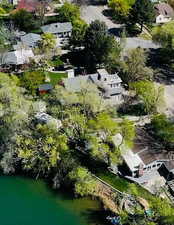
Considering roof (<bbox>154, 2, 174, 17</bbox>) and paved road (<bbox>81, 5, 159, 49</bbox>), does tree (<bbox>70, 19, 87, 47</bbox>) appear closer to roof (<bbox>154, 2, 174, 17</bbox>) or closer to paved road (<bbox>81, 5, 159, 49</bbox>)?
paved road (<bbox>81, 5, 159, 49</bbox>)

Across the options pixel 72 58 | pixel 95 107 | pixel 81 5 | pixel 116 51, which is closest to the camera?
pixel 95 107

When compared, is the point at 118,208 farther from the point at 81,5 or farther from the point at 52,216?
the point at 81,5

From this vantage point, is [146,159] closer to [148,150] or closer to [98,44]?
[148,150]

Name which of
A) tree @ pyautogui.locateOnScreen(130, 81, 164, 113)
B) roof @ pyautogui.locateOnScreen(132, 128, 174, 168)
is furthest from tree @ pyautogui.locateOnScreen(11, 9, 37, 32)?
roof @ pyautogui.locateOnScreen(132, 128, 174, 168)

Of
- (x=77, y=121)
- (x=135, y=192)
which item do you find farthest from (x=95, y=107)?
(x=135, y=192)

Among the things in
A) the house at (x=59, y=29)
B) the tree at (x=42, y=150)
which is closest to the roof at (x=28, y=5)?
the house at (x=59, y=29)
